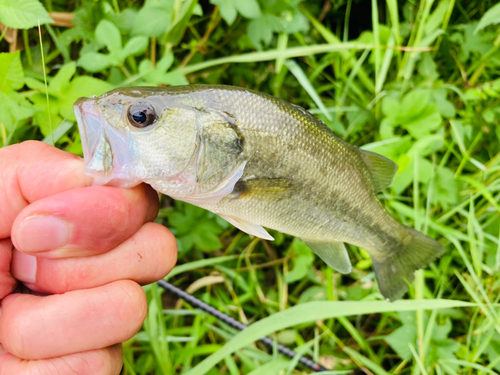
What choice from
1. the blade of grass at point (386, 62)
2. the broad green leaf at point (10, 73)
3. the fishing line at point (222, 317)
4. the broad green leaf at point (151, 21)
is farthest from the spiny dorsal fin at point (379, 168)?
the broad green leaf at point (10, 73)

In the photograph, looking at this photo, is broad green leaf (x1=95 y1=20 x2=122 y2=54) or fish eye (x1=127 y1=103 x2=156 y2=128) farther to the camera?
broad green leaf (x1=95 y1=20 x2=122 y2=54)

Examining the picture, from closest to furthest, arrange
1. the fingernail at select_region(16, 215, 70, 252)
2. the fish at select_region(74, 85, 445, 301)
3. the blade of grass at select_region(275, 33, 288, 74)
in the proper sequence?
the fingernail at select_region(16, 215, 70, 252)
the fish at select_region(74, 85, 445, 301)
the blade of grass at select_region(275, 33, 288, 74)

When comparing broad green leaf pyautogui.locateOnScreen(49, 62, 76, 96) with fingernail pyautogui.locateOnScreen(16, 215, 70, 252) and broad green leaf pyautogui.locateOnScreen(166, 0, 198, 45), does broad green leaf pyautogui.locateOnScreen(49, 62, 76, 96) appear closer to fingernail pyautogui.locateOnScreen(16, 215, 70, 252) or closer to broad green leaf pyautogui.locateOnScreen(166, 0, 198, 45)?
broad green leaf pyautogui.locateOnScreen(166, 0, 198, 45)

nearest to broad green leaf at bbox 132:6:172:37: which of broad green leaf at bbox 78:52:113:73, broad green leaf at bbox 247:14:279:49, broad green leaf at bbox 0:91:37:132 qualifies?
broad green leaf at bbox 78:52:113:73

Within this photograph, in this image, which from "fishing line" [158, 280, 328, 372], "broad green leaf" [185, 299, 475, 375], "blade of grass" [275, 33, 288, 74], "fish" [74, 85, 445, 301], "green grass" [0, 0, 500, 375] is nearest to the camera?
"fish" [74, 85, 445, 301]

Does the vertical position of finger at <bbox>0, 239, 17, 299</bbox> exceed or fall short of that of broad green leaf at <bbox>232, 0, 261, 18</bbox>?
it falls short

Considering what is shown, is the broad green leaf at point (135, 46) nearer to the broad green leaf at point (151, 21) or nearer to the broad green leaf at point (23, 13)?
the broad green leaf at point (151, 21)

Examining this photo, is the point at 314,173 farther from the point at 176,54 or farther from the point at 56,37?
the point at 56,37

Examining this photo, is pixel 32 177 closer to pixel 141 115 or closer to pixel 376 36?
pixel 141 115
